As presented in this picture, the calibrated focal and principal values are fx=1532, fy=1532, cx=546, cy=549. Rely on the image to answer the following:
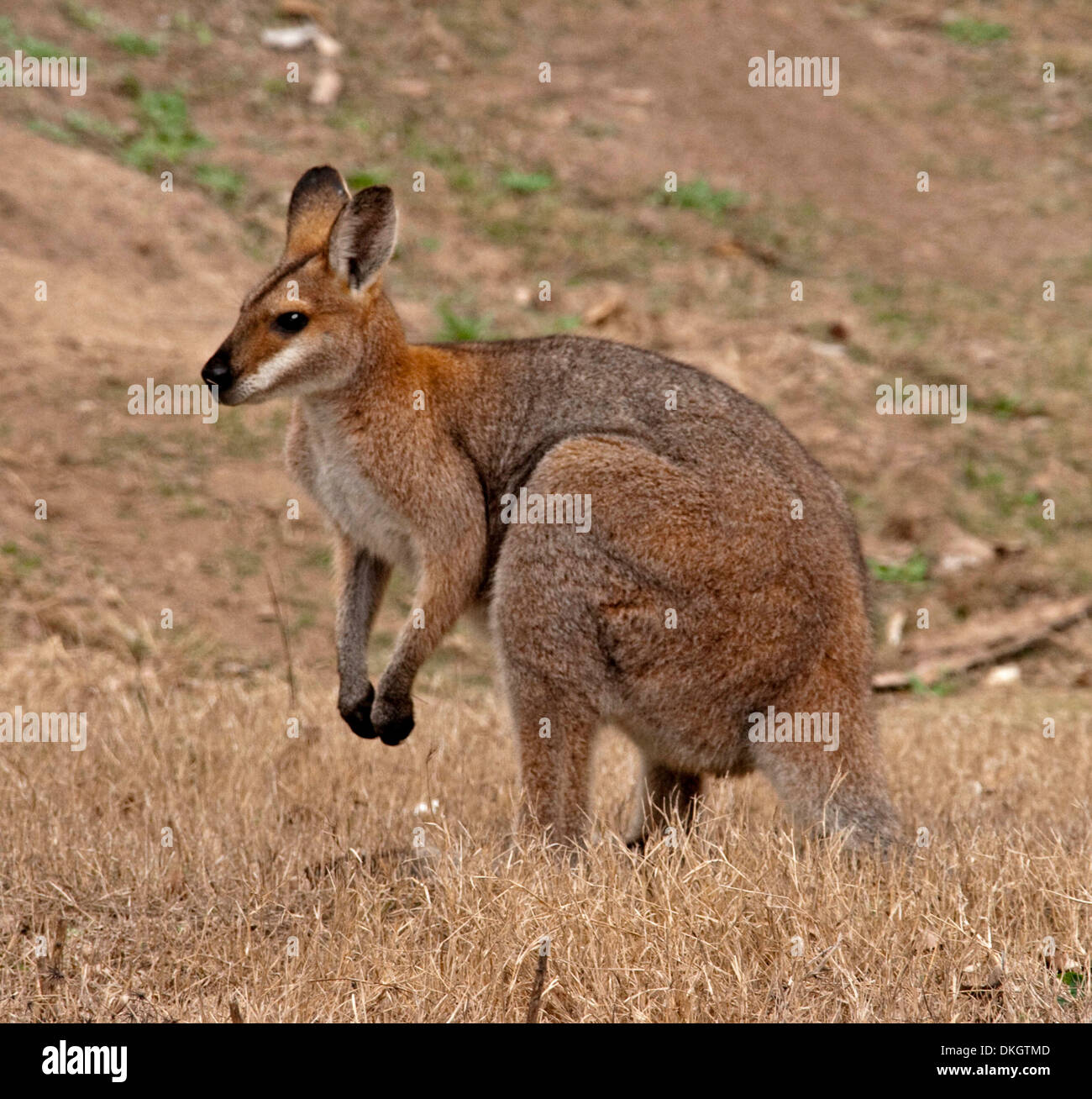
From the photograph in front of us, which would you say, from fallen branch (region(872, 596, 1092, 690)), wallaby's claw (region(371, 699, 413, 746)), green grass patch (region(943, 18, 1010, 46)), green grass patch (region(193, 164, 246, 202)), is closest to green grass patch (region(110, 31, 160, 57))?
green grass patch (region(193, 164, 246, 202))

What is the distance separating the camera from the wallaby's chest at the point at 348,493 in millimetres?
5598

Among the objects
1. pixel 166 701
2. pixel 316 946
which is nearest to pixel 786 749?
pixel 316 946

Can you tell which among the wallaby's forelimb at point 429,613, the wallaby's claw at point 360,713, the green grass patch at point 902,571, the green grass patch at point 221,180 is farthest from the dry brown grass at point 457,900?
Result: the green grass patch at point 221,180

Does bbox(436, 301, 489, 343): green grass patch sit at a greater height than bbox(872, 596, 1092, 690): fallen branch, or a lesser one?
greater

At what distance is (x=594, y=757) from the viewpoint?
5262 millimetres

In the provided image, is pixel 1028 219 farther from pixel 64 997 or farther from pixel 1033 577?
pixel 64 997

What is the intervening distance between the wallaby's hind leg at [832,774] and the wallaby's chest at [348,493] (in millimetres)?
1511

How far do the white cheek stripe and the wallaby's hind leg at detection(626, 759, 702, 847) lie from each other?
1998 mm

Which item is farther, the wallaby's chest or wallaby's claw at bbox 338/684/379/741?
wallaby's claw at bbox 338/684/379/741

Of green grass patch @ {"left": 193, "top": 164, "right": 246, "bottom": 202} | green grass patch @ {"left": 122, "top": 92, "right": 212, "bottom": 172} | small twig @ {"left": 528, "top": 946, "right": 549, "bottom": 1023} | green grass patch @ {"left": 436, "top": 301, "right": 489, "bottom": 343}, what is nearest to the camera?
small twig @ {"left": 528, "top": 946, "right": 549, "bottom": 1023}

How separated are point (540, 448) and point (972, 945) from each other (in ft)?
7.40

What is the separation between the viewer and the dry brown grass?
4.25 metres

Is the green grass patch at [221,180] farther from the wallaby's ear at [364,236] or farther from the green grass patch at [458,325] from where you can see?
the wallaby's ear at [364,236]

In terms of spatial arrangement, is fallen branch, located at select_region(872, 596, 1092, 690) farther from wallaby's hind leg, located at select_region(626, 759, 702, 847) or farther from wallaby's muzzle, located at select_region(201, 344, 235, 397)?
wallaby's muzzle, located at select_region(201, 344, 235, 397)
